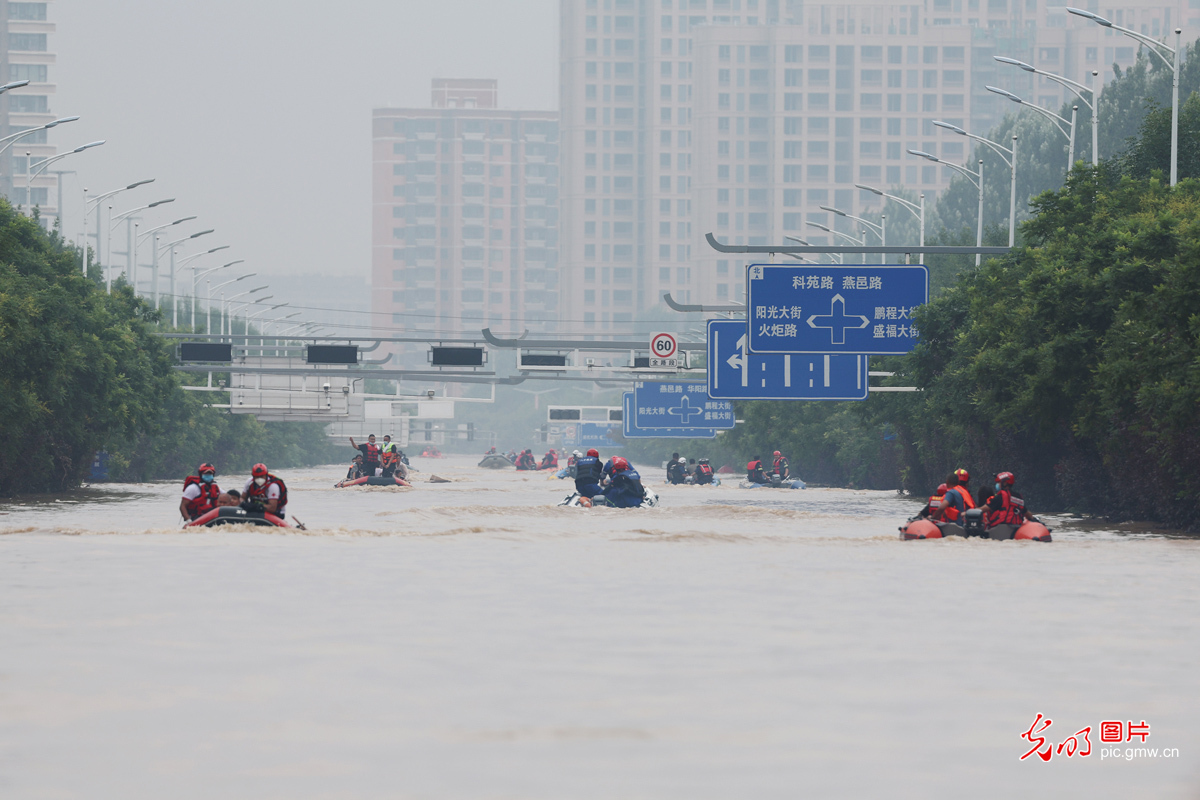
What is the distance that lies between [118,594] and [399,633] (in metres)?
4.33

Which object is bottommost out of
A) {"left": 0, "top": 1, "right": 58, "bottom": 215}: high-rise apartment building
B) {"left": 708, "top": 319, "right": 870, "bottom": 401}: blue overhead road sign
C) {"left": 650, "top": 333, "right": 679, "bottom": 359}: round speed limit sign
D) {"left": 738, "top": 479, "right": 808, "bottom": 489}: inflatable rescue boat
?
{"left": 738, "top": 479, "right": 808, "bottom": 489}: inflatable rescue boat

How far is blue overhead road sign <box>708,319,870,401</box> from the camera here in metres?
46.8

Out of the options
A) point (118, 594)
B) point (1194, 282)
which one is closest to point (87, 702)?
point (118, 594)

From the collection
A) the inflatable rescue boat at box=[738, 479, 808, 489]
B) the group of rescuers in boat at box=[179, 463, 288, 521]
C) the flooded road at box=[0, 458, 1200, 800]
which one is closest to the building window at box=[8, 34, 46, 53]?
the inflatable rescue boat at box=[738, 479, 808, 489]

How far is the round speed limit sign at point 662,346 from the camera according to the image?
65500 mm

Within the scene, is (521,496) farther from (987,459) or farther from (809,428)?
(809,428)

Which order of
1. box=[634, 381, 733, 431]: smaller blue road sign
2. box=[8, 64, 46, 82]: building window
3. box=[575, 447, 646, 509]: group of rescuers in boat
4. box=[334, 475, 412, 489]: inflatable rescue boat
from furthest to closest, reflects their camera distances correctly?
box=[8, 64, 46, 82]: building window, box=[634, 381, 733, 431]: smaller blue road sign, box=[334, 475, 412, 489]: inflatable rescue boat, box=[575, 447, 646, 509]: group of rescuers in boat

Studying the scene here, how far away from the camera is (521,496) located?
5444 centimetres

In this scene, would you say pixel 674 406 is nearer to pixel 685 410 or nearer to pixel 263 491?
pixel 685 410

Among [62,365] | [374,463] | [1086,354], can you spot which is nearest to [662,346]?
[374,463]

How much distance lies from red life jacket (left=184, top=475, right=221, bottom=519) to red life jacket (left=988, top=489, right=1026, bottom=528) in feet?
39.1

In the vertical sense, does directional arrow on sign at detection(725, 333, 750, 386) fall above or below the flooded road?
above

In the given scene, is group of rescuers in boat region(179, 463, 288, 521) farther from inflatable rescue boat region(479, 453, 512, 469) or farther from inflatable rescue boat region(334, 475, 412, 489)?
inflatable rescue boat region(479, 453, 512, 469)

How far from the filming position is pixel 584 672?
40.1 feet
